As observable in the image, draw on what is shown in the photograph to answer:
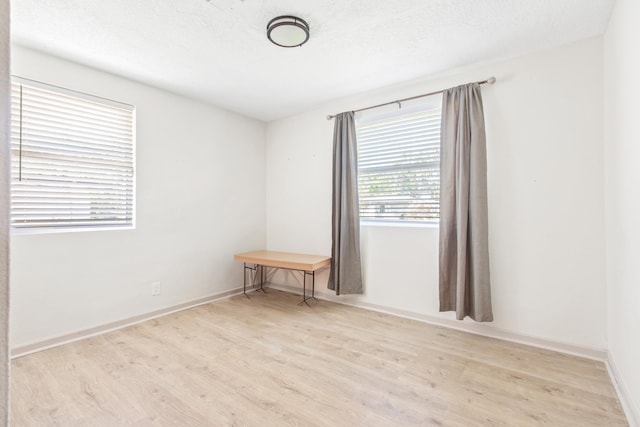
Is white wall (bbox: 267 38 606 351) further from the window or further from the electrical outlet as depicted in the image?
the electrical outlet

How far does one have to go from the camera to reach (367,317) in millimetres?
3080

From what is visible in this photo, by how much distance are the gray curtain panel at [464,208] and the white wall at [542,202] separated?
14cm

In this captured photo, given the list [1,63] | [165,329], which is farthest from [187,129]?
[1,63]

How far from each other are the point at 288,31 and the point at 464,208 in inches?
76.1

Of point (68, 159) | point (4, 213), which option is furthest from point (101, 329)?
point (4, 213)

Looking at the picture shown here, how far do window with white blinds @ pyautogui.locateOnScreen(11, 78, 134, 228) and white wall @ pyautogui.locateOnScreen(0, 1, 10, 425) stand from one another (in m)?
2.43

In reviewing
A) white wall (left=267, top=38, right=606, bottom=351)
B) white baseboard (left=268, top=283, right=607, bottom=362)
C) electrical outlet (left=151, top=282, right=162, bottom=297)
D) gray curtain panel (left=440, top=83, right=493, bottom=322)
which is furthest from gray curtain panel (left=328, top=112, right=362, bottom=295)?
electrical outlet (left=151, top=282, right=162, bottom=297)

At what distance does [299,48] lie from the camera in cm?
239

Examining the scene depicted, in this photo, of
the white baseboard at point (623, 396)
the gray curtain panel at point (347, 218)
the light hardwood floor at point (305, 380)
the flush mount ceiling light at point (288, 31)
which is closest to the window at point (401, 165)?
the gray curtain panel at point (347, 218)

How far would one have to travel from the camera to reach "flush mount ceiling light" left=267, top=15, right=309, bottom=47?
79.2 inches

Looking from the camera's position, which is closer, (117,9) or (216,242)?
(117,9)

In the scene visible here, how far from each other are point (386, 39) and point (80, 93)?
8.50 feet

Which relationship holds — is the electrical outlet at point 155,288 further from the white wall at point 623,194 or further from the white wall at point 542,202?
the white wall at point 623,194

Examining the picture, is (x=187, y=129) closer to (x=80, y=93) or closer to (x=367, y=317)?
(x=80, y=93)
